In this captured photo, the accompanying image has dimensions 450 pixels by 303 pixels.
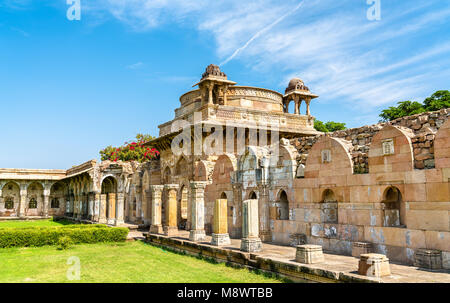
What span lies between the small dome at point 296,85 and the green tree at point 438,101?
1074 cm

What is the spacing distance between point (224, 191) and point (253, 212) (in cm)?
500

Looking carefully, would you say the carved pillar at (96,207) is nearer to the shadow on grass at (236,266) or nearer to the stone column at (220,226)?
the shadow on grass at (236,266)

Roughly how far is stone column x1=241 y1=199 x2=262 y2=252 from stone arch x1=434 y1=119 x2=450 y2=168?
483cm

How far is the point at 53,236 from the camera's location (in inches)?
647

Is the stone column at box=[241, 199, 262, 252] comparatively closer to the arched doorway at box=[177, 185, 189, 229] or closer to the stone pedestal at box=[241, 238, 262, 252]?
the stone pedestal at box=[241, 238, 262, 252]

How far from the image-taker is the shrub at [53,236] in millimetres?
15664

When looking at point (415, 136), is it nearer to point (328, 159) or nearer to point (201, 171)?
point (328, 159)

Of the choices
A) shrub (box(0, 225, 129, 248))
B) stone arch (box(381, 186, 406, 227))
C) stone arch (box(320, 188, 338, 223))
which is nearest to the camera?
stone arch (box(381, 186, 406, 227))

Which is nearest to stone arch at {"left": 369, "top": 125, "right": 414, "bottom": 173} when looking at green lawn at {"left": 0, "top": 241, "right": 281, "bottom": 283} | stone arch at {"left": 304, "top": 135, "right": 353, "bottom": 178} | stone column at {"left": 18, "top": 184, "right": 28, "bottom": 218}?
stone arch at {"left": 304, "top": 135, "right": 353, "bottom": 178}

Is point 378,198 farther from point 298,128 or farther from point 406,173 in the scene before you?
point 298,128

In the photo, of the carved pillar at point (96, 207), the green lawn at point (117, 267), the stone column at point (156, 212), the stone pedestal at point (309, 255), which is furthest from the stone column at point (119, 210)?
the stone pedestal at point (309, 255)

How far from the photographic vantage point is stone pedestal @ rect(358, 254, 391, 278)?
6.80 meters

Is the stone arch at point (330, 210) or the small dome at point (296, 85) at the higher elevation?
the small dome at point (296, 85)

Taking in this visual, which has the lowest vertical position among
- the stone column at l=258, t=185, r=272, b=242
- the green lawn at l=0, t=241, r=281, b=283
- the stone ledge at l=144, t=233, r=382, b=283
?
the green lawn at l=0, t=241, r=281, b=283
